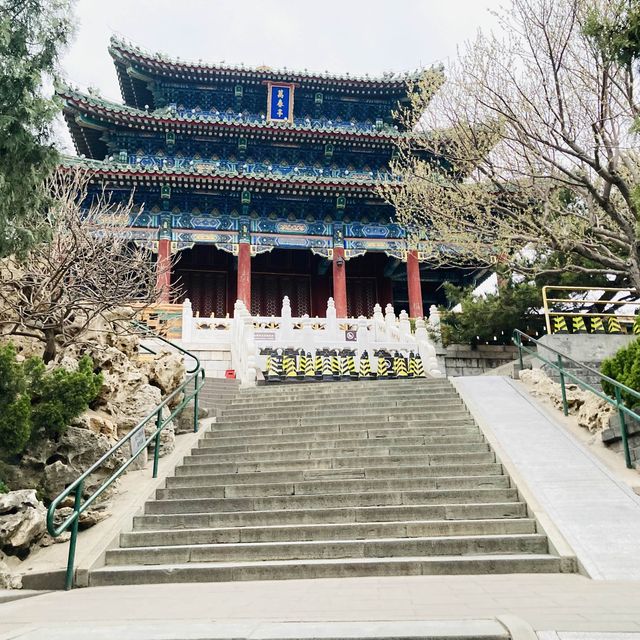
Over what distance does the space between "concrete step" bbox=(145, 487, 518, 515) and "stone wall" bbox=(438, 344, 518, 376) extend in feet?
29.8

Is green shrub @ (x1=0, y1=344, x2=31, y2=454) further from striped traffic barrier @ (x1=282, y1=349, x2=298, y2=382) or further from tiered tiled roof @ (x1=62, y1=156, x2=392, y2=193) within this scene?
tiered tiled roof @ (x1=62, y1=156, x2=392, y2=193)

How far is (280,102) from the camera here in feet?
79.1

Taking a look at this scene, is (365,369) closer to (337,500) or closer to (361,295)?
(337,500)

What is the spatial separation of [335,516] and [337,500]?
0.34 meters

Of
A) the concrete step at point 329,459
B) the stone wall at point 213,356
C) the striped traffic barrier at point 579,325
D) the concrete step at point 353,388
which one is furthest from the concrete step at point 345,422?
the striped traffic barrier at point 579,325

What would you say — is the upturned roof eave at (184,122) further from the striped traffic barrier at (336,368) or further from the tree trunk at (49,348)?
the tree trunk at (49,348)

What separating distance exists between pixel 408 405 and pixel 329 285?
570 inches

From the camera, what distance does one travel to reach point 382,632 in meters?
3.21

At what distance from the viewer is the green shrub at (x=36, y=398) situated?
6.97m

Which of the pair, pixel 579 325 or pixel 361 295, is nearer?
pixel 579 325

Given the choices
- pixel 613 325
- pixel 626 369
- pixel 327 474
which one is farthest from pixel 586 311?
pixel 327 474

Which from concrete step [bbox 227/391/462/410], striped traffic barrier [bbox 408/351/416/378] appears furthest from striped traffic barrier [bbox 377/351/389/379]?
concrete step [bbox 227/391/462/410]

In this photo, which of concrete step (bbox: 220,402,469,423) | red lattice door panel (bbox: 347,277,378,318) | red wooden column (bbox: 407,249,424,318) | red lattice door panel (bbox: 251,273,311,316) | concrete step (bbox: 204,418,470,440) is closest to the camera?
concrete step (bbox: 204,418,470,440)

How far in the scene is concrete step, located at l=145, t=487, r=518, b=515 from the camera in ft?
22.0
